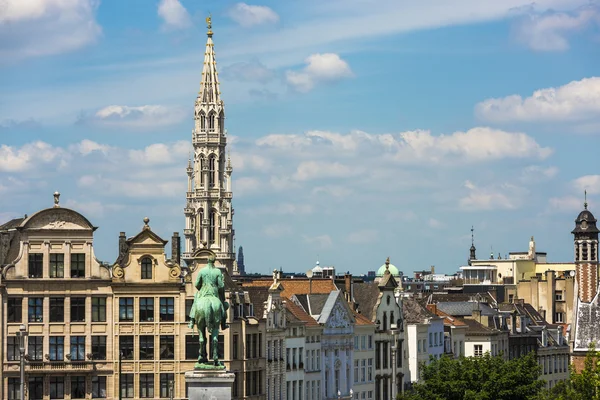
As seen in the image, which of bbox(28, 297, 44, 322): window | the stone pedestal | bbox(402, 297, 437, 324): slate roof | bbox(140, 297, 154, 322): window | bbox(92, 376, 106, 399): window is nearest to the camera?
the stone pedestal

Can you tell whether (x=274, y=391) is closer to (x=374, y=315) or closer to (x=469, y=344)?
(x=374, y=315)

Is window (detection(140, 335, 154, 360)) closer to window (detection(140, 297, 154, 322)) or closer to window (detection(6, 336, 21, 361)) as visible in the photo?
window (detection(140, 297, 154, 322))

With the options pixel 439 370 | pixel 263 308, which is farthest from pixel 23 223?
pixel 439 370

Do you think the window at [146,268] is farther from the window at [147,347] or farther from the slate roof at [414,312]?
the slate roof at [414,312]

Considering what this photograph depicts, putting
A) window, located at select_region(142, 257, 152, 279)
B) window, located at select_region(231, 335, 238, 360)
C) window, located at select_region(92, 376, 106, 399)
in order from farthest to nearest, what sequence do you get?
window, located at select_region(231, 335, 238, 360) → window, located at select_region(142, 257, 152, 279) → window, located at select_region(92, 376, 106, 399)

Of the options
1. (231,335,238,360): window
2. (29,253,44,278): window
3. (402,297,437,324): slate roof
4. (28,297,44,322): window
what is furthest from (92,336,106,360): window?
(402,297,437,324): slate roof

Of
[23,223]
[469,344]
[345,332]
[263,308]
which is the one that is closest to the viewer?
[23,223]

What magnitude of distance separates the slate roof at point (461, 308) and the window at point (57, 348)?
6313cm

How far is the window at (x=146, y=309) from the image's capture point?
123688 millimetres

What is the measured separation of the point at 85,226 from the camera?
399ft

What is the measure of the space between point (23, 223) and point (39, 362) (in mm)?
9486

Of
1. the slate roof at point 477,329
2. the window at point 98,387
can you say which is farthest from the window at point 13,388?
the slate roof at point 477,329

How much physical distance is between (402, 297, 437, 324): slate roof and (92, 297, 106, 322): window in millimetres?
41055

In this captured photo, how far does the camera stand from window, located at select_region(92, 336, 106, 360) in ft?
402
